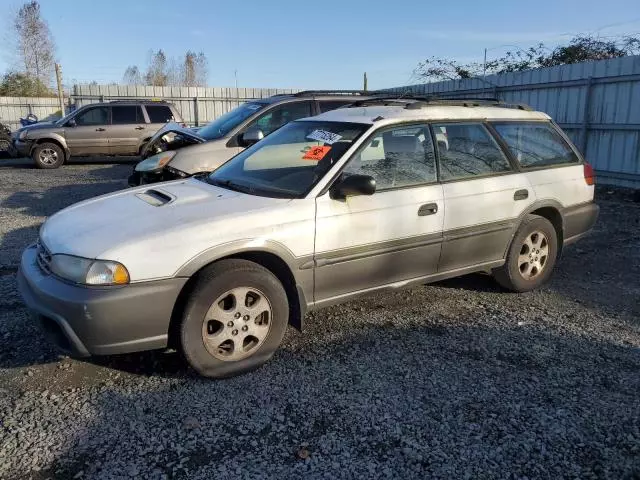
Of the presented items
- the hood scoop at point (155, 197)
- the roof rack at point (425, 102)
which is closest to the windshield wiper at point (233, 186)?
the hood scoop at point (155, 197)

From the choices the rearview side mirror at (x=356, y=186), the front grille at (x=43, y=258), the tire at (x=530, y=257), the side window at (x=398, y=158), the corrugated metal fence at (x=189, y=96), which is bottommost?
the tire at (x=530, y=257)

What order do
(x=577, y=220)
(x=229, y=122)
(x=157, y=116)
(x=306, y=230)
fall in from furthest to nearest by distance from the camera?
(x=157, y=116) < (x=229, y=122) < (x=577, y=220) < (x=306, y=230)

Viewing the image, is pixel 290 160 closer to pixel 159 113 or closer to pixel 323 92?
pixel 323 92

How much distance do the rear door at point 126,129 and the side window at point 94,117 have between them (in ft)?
0.67

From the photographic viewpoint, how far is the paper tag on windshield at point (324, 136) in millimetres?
3982

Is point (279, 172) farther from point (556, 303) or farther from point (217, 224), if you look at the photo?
point (556, 303)

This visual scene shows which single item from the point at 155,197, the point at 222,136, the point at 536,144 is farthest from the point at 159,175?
the point at 536,144

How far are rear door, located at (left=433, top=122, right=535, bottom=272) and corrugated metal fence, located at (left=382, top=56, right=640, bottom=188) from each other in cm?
630

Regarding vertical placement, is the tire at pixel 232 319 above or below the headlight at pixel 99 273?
below

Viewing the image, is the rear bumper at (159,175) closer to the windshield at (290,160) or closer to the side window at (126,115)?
the windshield at (290,160)

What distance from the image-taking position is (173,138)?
7922 millimetres

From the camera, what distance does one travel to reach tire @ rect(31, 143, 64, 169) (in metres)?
14.6

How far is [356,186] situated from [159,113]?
44.6 ft

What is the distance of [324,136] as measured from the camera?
4.09 m
